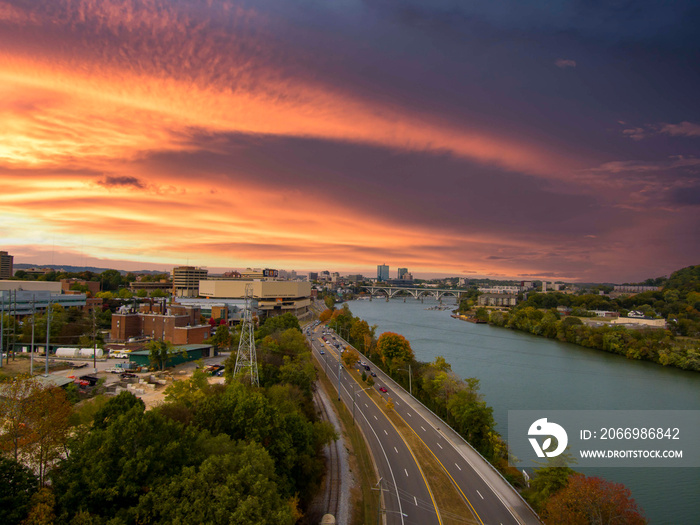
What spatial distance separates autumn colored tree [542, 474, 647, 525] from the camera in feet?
23.0

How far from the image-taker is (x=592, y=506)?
7117mm

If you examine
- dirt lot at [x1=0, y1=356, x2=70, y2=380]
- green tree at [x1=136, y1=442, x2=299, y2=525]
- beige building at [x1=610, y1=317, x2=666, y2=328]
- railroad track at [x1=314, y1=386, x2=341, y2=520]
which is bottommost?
railroad track at [x1=314, y1=386, x2=341, y2=520]

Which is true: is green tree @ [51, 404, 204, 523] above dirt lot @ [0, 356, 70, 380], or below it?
above

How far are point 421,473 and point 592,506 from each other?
391cm

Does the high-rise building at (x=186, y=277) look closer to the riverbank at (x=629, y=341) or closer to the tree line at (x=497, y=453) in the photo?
the tree line at (x=497, y=453)

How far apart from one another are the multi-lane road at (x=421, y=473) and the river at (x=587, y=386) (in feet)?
10.7

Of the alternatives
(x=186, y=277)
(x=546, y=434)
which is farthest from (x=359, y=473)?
(x=186, y=277)

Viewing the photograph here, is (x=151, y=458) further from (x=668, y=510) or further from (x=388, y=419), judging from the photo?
(x=668, y=510)

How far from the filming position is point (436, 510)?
27.5ft

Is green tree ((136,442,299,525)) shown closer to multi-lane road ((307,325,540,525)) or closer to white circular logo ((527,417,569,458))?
multi-lane road ((307,325,540,525))

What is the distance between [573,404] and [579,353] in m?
15.0

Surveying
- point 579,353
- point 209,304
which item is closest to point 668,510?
point 579,353

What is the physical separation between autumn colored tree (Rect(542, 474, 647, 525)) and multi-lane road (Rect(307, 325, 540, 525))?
0.91 metres

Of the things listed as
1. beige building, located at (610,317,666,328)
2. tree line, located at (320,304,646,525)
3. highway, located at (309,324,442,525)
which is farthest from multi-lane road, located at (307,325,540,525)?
beige building, located at (610,317,666,328)
